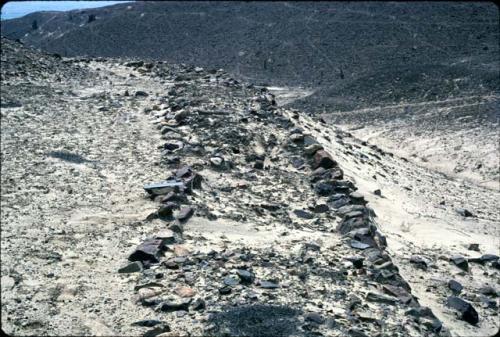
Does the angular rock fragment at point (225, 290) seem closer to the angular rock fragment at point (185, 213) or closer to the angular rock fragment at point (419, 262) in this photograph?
the angular rock fragment at point (185, 213)

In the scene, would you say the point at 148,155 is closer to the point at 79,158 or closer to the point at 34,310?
the point at 79,158

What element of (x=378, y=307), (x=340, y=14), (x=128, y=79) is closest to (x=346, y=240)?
(x=378, y=307)

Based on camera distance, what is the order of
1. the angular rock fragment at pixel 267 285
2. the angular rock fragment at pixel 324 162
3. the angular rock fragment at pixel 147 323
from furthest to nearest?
the angular rock fragment at pixel 324 162 < the angular rock fragment at pixel 267 285 < the angular rock fragment at pixel 147 323

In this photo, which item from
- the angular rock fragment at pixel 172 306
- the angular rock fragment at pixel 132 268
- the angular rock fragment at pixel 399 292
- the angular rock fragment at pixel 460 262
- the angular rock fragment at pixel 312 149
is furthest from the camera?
the angular rock fragment at pixel 312 149

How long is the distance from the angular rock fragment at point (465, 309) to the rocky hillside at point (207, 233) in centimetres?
3

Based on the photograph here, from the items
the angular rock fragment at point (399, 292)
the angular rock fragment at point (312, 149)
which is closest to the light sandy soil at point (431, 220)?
the angular rock fragment at point (399, 292)

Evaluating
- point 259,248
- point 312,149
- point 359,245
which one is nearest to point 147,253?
point 259,248

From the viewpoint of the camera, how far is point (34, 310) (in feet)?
16.4

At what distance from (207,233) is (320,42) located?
42769mm

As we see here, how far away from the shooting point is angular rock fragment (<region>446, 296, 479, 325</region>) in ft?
23.1

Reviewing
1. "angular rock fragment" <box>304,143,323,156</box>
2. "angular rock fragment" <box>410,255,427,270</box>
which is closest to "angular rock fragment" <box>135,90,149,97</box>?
"angular rock fragment" <box>304,143,323,156</box>

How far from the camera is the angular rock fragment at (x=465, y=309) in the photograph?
7.03 metres

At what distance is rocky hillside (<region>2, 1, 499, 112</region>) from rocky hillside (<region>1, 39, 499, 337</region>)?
18080mm

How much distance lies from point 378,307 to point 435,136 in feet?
58.1
